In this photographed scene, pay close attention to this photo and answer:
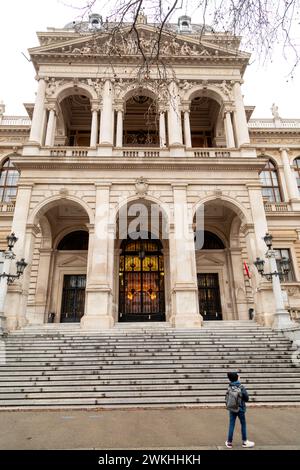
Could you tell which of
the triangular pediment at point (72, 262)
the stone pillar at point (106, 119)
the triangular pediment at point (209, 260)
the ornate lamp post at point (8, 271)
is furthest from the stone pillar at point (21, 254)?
the triangular pediment at point (209, 260)

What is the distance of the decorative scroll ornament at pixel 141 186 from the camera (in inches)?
672

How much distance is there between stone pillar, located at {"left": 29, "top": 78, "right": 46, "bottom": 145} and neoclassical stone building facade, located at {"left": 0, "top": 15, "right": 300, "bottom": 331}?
0.08 m

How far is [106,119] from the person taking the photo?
1908 centimetres

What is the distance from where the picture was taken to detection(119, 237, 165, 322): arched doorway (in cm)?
1919

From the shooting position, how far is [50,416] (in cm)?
715

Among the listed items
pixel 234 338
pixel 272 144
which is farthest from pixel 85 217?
pixel 272 144

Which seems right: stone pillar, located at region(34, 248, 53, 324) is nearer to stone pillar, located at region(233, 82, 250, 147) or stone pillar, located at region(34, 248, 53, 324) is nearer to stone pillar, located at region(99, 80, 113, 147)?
stone pillar, located at region(99, 80, 113, 147)

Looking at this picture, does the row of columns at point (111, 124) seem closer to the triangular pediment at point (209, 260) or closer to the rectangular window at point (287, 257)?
the triangular pediment at point (209, 260)

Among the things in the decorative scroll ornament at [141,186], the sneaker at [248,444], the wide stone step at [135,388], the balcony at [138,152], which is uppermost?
the balcony at [138,152]

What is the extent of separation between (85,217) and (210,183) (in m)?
8.79

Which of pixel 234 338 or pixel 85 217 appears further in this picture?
pixel 85 217

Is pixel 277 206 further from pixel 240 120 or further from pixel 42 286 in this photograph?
pixel 42 286

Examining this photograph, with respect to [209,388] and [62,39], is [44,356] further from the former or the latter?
[62,39]

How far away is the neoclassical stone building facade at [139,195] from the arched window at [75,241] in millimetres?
98
